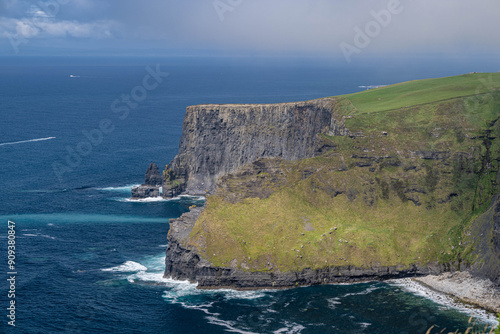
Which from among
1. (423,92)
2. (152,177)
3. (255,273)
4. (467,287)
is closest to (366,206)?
(467,287)

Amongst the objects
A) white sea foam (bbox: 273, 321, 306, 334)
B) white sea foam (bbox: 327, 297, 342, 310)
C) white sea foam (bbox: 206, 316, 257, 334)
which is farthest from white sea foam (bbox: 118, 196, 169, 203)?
white sea foam (bbox: 273, 321, 306, 334)

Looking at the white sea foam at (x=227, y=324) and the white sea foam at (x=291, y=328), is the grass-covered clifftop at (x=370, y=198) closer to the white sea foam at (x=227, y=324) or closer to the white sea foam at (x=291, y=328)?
the white sea foam at (x=227, y=324)

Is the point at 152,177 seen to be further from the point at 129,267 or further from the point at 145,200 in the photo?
the point at 129,267

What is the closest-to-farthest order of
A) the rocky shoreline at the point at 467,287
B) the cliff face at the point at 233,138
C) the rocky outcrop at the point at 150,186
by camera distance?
the rocky shoreline at the point at 467,287 → the cliff face at the point at 233,138 → the rocky outcrop at the point at 150,186

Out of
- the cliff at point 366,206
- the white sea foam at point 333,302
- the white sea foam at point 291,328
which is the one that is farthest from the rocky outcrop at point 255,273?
the white sea foam at point 291,328

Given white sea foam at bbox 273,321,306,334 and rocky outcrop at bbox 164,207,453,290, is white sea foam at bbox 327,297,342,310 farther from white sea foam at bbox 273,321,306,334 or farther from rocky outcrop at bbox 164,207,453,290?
white sea foam at bbox 273,321,306,334

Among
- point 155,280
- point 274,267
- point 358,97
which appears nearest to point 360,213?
point 274,267
